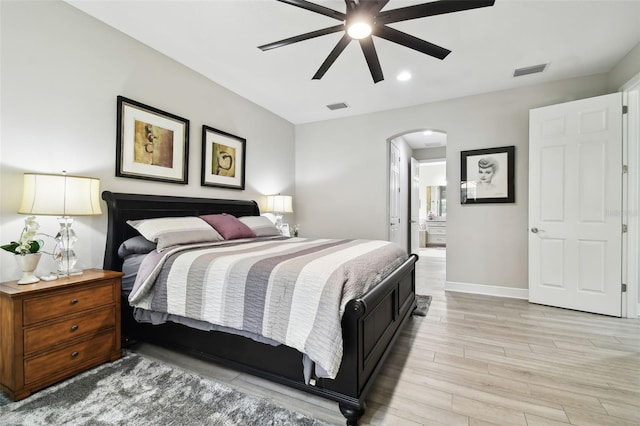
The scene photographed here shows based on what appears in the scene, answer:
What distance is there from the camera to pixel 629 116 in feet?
9.98

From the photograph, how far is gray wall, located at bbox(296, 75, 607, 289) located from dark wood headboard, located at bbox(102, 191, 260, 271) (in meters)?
2.21

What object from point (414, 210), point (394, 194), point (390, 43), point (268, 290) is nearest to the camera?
point (268, 290)

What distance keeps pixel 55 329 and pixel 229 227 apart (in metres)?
1.52

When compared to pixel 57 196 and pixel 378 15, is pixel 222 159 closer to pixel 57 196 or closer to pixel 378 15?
pixel 57 196

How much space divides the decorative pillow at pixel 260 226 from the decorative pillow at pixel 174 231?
0.60 m

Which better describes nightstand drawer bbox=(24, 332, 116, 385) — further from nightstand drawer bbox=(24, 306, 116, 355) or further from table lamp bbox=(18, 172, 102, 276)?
table lamp bbox=(18, 172, 102, 276)

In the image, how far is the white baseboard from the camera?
12.4 ft

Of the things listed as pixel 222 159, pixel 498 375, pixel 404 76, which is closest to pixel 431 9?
pixel 404 76

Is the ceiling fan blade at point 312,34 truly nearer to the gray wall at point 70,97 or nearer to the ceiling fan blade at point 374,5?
the ceiling fan blade at point 374,5

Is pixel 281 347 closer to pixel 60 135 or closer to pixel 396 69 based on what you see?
pixel 60 135

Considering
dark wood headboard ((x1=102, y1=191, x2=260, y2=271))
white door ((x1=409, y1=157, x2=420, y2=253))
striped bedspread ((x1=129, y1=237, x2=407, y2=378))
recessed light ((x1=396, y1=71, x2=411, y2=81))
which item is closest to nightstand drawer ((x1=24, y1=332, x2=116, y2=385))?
striped bedspread ((x1=129, y1=237, x2=407, y2=378))

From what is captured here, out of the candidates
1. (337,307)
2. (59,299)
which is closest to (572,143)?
(337,307)

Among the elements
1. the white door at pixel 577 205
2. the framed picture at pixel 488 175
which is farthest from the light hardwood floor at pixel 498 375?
the framed picture at pixel 488 175

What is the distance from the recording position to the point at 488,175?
3.95 m
